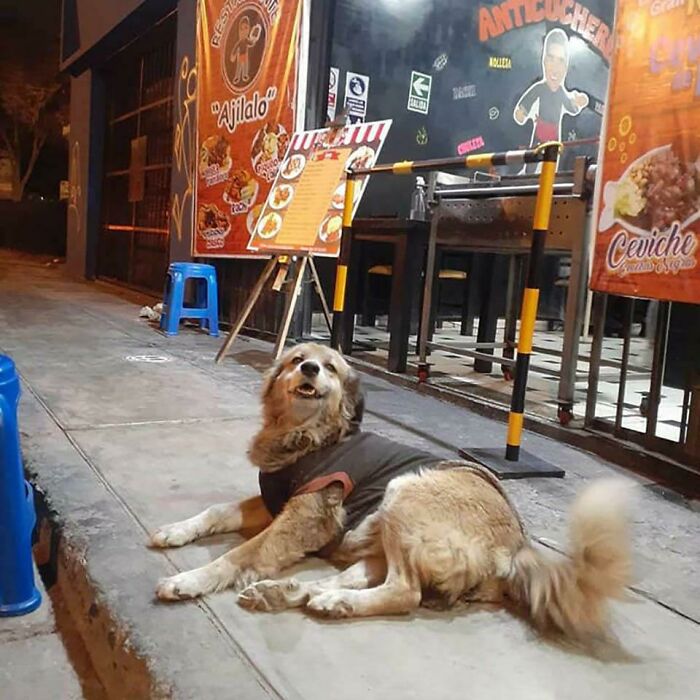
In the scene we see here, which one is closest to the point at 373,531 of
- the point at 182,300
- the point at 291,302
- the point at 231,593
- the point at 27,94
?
the point at 231,593

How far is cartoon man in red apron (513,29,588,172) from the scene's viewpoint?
30.3 feet

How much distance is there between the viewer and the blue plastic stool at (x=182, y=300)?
7.12m

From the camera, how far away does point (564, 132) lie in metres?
9.76

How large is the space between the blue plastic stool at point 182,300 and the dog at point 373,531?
4750 mm

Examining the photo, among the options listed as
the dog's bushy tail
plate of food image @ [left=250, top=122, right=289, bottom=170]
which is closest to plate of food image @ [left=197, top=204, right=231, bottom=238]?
plate of food image @ [left=250, top=122, right=289, bottom=170]

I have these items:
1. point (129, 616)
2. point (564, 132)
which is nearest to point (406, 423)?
point (129, 616)

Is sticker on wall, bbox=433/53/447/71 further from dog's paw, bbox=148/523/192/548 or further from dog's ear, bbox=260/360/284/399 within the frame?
dog's paw, bbox=148/523/192/548

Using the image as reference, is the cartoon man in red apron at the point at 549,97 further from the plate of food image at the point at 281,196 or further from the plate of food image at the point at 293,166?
the plate of food image at the point at 281,196

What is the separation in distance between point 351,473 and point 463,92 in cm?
709

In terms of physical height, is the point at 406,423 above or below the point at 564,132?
below

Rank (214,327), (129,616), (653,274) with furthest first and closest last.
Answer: (214,327)
(653,274)
(129,616)

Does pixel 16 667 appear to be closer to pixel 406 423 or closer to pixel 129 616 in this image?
pixel 129 616

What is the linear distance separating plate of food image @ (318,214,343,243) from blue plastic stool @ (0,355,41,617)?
131 inches

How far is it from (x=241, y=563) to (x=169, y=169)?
923cm
